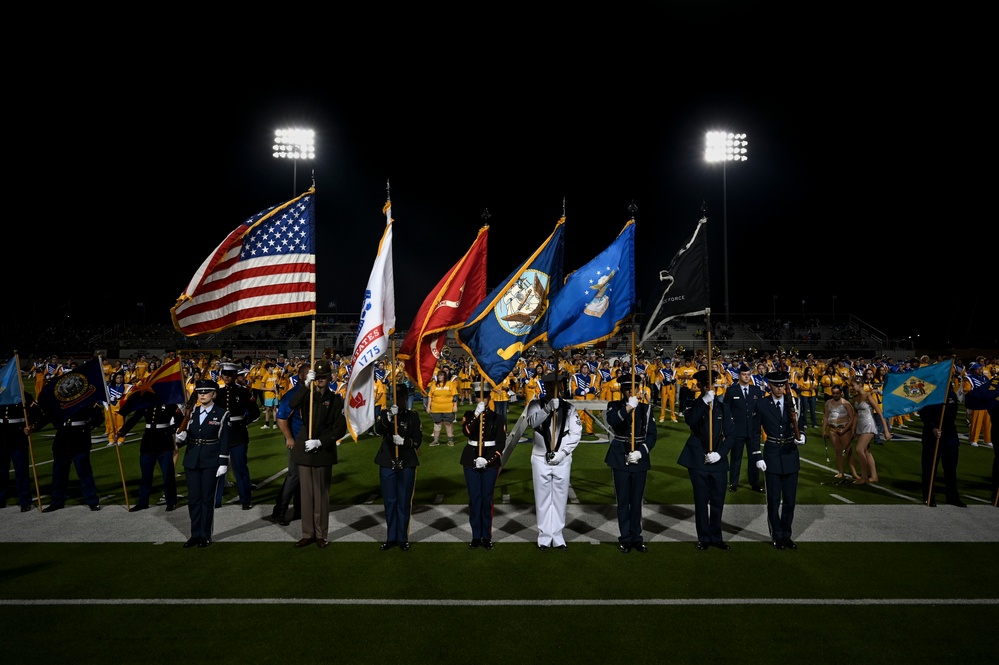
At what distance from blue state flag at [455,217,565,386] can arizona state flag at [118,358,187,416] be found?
524cm

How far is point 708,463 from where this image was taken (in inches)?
300

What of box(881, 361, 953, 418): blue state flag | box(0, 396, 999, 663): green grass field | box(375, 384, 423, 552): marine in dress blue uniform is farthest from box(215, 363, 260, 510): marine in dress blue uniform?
box(881, 361, 953, 418): blue state flag

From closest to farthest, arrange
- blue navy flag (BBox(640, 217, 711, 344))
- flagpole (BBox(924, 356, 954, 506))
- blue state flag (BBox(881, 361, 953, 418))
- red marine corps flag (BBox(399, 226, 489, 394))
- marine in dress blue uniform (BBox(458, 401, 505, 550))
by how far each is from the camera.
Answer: marine in dress blue uniform (BBox(458, 401, 505, 550)) < red marine corps flag (BBox(399, 226, 489, 394)) < blue navy flag (BBox(640, 217, 711, 344)) < flagpole (BBox(924, 356, 954, 506)) < blue state flag (BBox(881, 361, 953, 418))

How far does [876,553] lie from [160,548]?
9.33 meters

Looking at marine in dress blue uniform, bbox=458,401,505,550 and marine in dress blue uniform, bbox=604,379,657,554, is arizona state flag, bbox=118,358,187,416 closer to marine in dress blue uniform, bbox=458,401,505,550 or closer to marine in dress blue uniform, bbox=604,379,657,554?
marine in dress blue uniform, bbox=458,401,505,550

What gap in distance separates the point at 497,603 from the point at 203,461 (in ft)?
14.3

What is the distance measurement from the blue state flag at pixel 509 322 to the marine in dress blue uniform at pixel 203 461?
349 cm

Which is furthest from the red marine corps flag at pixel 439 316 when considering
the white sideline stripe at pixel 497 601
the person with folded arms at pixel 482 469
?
the white sideline stripe at pixel 497 601

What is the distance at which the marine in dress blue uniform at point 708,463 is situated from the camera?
7648 millimetres

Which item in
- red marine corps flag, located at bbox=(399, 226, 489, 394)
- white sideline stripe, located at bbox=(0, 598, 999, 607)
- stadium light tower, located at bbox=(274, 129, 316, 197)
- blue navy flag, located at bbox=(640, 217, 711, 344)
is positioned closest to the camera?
white sideline stripe, located at bbox=(0, 598, 999, 607)

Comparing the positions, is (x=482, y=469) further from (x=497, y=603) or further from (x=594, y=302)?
(x=594, y=302)

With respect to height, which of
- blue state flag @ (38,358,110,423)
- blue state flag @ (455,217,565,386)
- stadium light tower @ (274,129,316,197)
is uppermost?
stadium light tower @ (274,129,316,197)

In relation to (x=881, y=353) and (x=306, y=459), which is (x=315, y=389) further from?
(x=881, y=353)

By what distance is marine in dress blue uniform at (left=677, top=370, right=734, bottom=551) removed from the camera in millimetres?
7648
